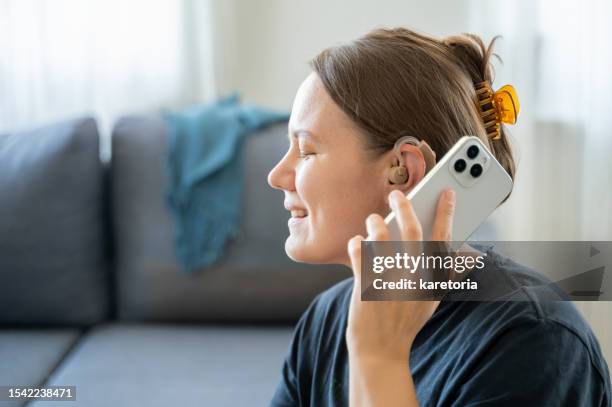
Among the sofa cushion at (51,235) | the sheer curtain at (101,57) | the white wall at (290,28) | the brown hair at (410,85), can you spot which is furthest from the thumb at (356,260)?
the sheer curtain at (101,57)

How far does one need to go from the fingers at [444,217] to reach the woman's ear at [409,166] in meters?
0.09

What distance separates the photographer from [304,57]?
102 inches

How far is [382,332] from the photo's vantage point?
0.82 m

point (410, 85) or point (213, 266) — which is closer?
point (410, 85)

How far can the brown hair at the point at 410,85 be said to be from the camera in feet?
3.16

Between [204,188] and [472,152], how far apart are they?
1130 mm

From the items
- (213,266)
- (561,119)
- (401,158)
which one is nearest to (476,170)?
(401,158)

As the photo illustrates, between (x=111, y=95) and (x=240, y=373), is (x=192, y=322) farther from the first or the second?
(x=111, y=95)

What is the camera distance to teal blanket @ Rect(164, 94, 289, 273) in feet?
6.14

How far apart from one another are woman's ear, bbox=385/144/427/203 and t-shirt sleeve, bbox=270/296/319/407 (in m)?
0.31

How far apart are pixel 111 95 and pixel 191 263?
917 millimetres

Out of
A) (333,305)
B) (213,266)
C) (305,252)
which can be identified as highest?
(305,252)

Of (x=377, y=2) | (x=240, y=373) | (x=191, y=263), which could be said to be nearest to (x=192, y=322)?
(x=191, y=263)

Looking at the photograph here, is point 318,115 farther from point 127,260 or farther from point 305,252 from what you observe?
point 127,260
